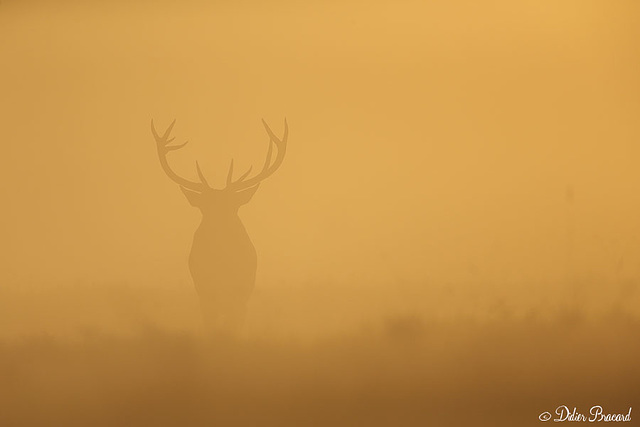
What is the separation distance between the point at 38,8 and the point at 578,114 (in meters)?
2.83

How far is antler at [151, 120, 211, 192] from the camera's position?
315 cm

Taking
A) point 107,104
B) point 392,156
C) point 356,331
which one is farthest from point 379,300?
point 107,104

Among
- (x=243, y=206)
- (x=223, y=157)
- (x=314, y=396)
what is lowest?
(x=314, y=396)

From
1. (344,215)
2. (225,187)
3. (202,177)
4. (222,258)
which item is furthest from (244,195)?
(344,215)

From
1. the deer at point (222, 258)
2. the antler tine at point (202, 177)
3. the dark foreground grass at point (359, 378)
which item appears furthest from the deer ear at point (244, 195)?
the dark foreground grass at point (359, 378)

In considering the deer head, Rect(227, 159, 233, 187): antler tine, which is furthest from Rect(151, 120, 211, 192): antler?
Rect(227, 159, 233, 187): antler tine

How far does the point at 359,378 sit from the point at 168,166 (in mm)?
1418

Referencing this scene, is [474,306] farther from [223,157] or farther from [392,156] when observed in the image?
[223,157]

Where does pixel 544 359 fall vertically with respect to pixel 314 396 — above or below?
above

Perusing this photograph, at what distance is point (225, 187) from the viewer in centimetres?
314

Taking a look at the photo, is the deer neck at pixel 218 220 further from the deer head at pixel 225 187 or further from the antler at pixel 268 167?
the antler at pixel 268 167

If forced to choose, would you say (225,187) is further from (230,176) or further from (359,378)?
(359,378)

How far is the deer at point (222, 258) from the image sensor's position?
10.2ft

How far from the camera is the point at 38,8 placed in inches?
130
